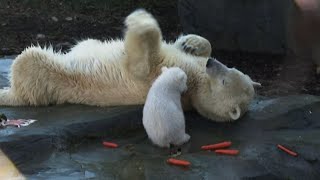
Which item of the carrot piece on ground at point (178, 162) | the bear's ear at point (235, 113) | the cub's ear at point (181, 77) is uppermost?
the cub's ear at point (181, 77)

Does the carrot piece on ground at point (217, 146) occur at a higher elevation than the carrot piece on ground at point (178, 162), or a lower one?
higher

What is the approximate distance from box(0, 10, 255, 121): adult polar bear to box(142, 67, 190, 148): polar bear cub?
0.28m

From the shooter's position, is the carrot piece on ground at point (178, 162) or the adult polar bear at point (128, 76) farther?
the adult polar bear at point (128, 76)

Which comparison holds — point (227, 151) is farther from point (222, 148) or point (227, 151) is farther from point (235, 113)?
point (235, 113)

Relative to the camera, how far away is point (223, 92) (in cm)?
371

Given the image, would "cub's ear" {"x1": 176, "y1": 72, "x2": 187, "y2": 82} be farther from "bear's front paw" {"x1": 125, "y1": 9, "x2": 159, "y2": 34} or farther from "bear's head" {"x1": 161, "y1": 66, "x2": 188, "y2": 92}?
"bear's front paw" {"x1": 125, "y1": 9, "x2": 159, "y2": 34}

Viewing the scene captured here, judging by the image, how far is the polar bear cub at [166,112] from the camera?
134 inches

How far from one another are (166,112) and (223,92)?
1.58 feet

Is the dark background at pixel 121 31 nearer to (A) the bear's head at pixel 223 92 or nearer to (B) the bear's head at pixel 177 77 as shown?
(A) the bear's head at pixel 223 92

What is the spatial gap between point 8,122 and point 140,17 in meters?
1.03

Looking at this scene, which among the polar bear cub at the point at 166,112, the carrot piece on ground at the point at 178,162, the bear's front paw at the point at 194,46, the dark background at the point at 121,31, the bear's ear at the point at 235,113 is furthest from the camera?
the dark background at the point at 121,31

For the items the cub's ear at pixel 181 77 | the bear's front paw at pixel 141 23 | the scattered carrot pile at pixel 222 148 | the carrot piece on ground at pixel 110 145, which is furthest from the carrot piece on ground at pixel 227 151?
the bear's front paw at pixel 141 23

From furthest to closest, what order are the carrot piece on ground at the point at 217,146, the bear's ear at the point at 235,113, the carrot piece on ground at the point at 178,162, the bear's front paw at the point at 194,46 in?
1. the bear's front paw at the point at 194,46
2. the bear's ear at the point at 235,113
3. the carrot piece on ground at the point at 217,146
4. the carrot piece on ground at the point at 178,162

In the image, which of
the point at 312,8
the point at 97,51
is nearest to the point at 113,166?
the point at 97,51
